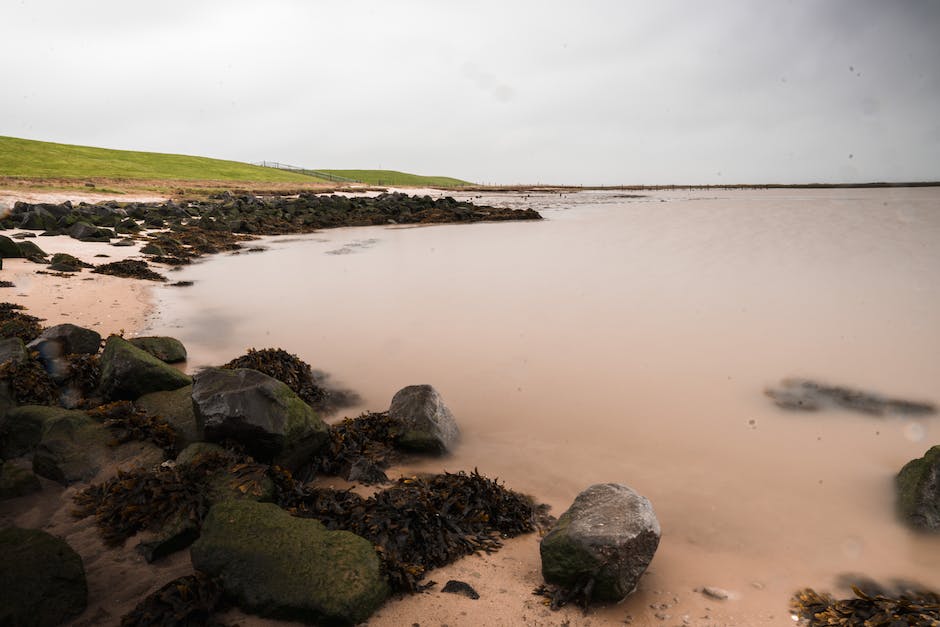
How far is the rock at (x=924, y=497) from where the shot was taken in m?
4.24

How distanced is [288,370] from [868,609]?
614 cm

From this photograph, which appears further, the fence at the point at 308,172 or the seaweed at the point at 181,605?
the fence at the point at 308,172

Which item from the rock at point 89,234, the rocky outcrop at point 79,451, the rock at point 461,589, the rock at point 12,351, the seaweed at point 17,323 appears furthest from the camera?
the rock at point 89,234

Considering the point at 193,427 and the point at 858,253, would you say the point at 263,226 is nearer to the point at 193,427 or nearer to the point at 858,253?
the point at 193,427

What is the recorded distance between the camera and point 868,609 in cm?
332

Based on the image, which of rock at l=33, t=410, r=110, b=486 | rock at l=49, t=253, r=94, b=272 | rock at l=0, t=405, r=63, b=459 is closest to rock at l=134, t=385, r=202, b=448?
rock at l=33, t=410, r=110, b=486

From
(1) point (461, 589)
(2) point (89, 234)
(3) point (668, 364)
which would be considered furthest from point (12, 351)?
(2) point (89, 234)

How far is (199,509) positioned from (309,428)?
3.79 ft

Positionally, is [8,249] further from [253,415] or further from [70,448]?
[253,415]

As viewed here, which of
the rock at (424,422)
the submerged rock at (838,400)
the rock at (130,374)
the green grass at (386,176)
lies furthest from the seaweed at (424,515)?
the green grass at (386,176)

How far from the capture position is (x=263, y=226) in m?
27.1

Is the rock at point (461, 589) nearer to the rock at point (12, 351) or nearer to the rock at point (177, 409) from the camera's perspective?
the rock at point (177, 409)

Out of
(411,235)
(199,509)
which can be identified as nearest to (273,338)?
(199,509)

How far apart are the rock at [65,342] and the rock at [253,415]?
10.7ft
